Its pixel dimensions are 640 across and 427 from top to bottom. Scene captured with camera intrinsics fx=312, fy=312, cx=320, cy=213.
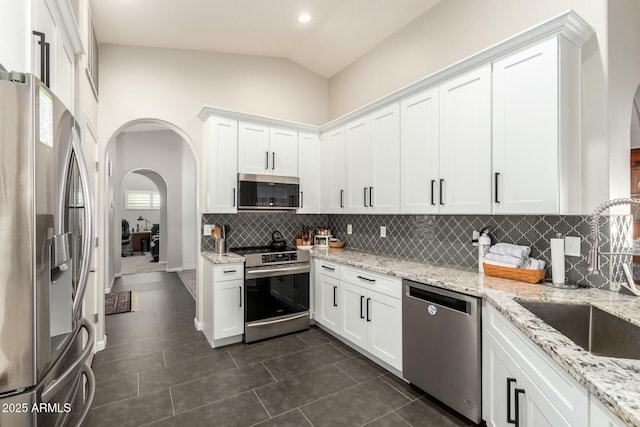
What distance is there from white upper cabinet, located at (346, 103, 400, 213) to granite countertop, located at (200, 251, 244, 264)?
53.6 inches

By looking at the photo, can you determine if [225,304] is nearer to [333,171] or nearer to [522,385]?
[333,171]

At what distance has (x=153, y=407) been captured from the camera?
2.23 m

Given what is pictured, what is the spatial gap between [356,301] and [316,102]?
117 inches

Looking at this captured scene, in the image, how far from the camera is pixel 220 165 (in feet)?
11.4

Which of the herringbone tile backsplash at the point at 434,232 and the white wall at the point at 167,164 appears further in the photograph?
the white wall at the point at 167,164

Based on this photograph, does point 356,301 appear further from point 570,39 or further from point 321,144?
point 570,39

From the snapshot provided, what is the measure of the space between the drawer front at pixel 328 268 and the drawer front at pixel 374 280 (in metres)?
0.09

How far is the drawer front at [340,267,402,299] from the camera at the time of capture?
2498mm

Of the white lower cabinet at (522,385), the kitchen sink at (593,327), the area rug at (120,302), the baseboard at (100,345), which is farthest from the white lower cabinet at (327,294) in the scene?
the area rug at (120,302)

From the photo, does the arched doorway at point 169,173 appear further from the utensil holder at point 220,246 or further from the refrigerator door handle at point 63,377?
the refrigerator door handle at point 63,377

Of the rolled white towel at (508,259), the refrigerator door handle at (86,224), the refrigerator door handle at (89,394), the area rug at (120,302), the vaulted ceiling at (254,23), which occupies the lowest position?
the area rug at (120,302)

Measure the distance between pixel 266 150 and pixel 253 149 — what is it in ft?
0.54

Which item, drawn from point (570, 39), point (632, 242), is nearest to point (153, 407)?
point (632, 242)

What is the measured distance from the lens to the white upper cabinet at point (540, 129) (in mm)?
1847
